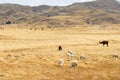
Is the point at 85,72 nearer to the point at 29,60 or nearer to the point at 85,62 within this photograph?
the point at 85,62

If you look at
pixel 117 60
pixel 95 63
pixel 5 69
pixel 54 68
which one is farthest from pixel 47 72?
pixel 117 60

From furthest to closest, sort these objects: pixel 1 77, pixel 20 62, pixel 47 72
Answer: pixel 20 62 < pixel 47 72 < pixel 1 77

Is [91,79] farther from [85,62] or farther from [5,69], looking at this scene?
[5,69]

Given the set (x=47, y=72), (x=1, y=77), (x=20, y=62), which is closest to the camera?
(x=1, y=77)

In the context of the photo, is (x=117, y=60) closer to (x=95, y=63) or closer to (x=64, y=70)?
(x=95, y=63)

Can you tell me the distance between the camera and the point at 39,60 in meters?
33.8

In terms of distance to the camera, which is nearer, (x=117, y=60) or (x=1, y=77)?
(x=1, y=77)

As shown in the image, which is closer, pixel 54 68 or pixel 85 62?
pixel 54 68

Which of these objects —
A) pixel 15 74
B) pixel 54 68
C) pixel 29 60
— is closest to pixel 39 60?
pixel 29 60

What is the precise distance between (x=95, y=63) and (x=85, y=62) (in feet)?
3.31

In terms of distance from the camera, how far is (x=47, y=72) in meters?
28.8

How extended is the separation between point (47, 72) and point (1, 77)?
165 inches

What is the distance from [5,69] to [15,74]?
211 cm

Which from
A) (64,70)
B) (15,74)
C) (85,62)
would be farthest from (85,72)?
(15,74)
